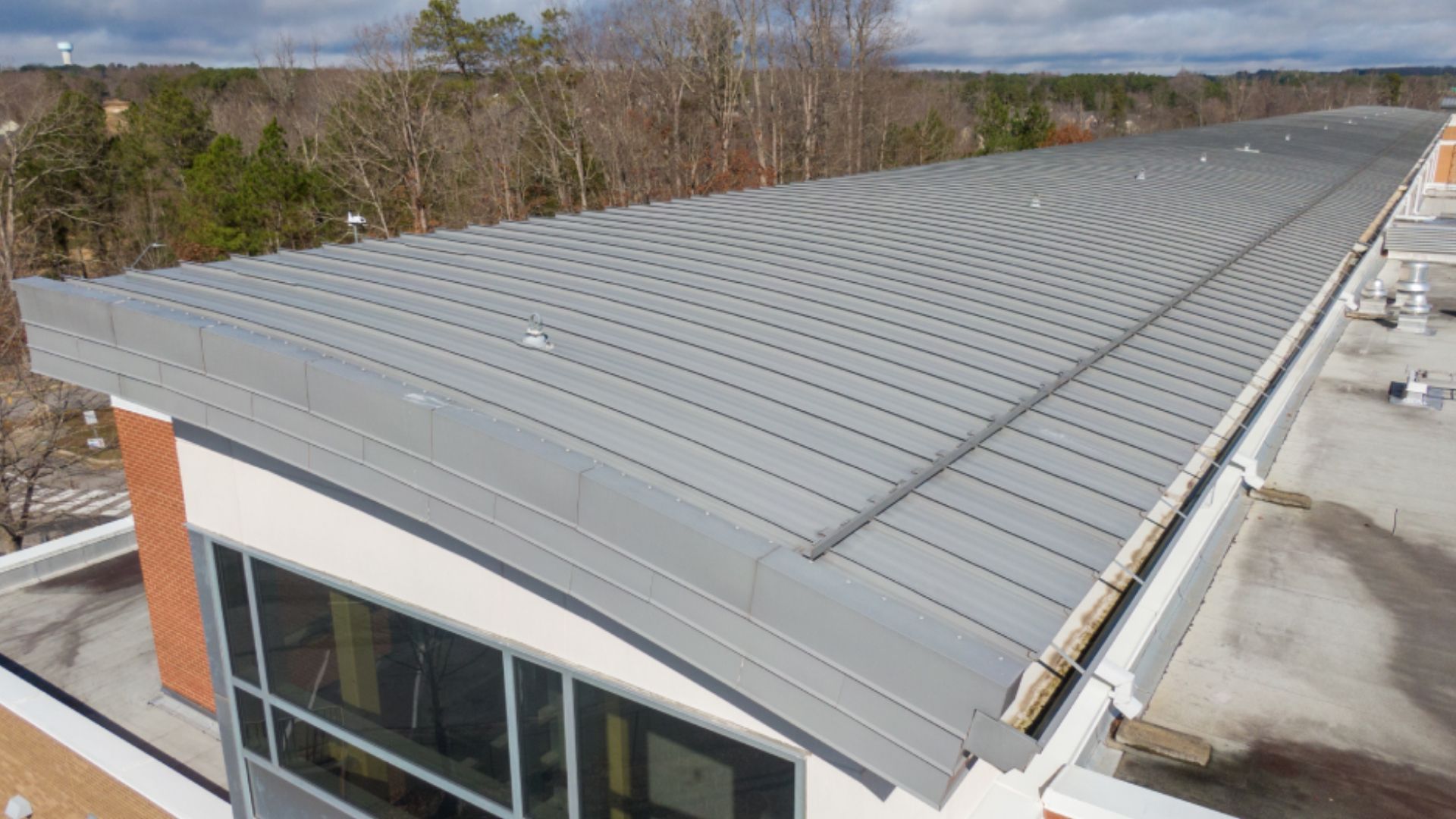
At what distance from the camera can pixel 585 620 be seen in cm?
537

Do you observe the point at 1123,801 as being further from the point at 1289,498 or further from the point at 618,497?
the point at 1289,498

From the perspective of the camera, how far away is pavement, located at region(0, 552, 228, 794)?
31.2 feet

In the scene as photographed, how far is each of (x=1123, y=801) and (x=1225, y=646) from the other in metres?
2.87

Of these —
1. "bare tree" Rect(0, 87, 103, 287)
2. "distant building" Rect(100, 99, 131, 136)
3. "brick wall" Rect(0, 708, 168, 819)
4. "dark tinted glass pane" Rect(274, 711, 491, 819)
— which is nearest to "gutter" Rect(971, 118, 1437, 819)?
"dark tinted glass pane" Rect(274, 711, 491, 819)

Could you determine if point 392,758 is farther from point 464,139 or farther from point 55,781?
point 464,139

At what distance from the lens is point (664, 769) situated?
5348 mm

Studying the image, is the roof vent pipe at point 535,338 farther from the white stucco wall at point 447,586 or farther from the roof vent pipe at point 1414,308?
the roof vent pipe at point 1414,308

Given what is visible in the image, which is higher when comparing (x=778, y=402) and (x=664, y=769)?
(x=778, y=402)

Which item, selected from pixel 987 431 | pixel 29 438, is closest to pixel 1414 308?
pixel 987 431

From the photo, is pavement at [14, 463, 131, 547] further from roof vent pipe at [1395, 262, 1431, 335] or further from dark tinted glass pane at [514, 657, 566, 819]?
roof vent pipe at [1395, 262, 1431, 335]

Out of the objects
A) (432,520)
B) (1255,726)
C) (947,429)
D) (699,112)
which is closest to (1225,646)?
(1255,726)

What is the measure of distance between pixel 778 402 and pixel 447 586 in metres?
2.36

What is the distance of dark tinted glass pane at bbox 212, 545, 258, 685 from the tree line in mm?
33601

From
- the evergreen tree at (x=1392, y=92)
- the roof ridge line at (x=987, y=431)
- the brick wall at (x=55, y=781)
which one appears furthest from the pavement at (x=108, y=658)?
the evergreen tree at (x=1392, y=92)
